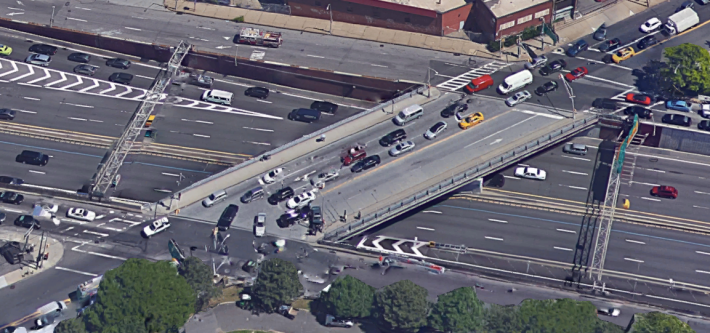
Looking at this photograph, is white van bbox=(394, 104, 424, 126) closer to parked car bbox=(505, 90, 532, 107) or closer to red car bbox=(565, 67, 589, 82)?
parked car bbox=(505, 90, 532, 107)

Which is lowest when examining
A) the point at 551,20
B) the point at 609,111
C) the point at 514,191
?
the point at 514,191

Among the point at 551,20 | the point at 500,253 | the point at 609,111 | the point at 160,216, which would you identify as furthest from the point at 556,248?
the point at 160,216

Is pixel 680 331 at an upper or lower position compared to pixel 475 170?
lower

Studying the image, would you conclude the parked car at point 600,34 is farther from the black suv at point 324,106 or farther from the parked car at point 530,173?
the black suv at point 324,106

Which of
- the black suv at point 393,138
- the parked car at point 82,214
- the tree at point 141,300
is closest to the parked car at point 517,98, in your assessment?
the black suv at point 393,138

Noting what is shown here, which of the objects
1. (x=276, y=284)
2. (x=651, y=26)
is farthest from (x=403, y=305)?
(x=651, y=26)

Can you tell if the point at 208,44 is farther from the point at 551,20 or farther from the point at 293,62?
the point at 551,20
